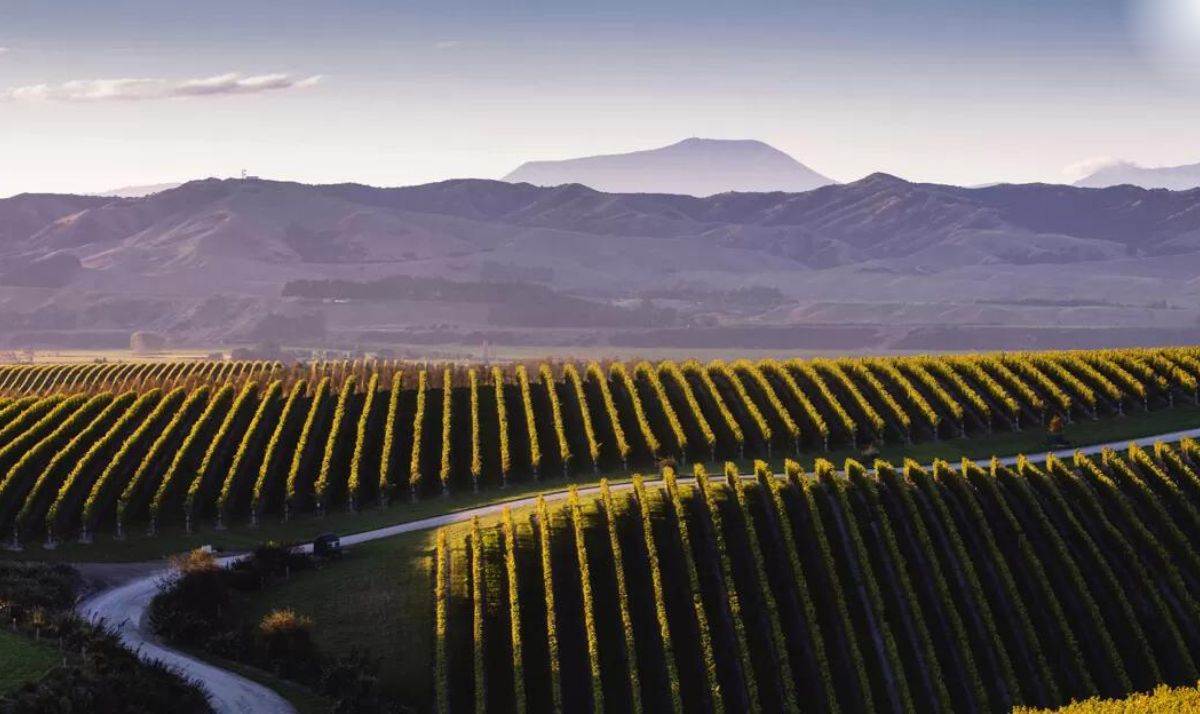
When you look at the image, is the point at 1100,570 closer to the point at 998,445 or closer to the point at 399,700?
the point at 998,445

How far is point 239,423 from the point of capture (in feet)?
303

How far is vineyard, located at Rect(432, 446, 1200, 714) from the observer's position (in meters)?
54.5

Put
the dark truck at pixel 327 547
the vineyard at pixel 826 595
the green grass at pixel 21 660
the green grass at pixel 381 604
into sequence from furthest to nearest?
the dark truck at pixel 327 547 → the green grass at pixel 381 604 → the vineyard at pixel 826 595 → the green grass at pixel 21 660

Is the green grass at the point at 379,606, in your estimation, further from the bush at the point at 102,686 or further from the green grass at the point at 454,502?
the green grass at the point at 454,502

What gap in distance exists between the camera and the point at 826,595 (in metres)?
59.4

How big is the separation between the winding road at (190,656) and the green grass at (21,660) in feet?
15.1

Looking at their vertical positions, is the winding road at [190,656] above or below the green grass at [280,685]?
above

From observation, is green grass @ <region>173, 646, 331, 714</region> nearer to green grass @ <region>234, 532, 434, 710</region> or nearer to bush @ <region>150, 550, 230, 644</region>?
bush @ <region>150, 550, 230, 644</region>

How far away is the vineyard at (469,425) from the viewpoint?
80812mm

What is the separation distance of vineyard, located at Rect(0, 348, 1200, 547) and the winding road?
26.5ft

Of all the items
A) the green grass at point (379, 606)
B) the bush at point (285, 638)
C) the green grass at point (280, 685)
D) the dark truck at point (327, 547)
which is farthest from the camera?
the dark truck at point (327, 547)

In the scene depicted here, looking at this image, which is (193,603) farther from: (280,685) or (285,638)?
(280,685)

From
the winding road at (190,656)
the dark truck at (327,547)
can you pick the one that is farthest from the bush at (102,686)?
the dark truck at (327,547)

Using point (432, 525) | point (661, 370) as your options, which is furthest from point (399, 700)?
point (661, 370)
